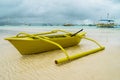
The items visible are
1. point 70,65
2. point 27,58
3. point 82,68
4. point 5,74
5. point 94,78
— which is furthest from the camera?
point 27,58

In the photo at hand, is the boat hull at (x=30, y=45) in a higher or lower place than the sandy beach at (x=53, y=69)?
higher

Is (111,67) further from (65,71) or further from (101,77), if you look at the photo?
(65,71)

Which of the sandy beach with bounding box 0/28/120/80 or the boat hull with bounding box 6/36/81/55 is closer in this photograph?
the sandy beach with bounding box 0/28/120/80

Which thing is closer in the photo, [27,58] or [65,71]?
[65,71]

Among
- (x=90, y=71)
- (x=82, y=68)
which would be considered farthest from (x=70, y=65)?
(x=90, y=71)

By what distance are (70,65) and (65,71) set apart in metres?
0.44

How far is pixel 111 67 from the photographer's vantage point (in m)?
3.55

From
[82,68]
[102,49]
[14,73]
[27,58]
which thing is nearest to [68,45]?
[102,49]

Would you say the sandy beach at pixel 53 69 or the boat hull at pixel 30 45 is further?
the boat hull at pixel 30 45

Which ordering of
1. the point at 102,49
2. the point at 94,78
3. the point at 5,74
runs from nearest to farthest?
the point at 94,78 → the point at 5,74 → the point at 102,49

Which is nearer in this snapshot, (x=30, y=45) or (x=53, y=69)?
(x=53, y=69)

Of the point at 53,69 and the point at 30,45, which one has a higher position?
the point at 30,45

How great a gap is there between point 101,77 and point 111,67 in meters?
0.70

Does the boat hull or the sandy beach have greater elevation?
the boat hull
